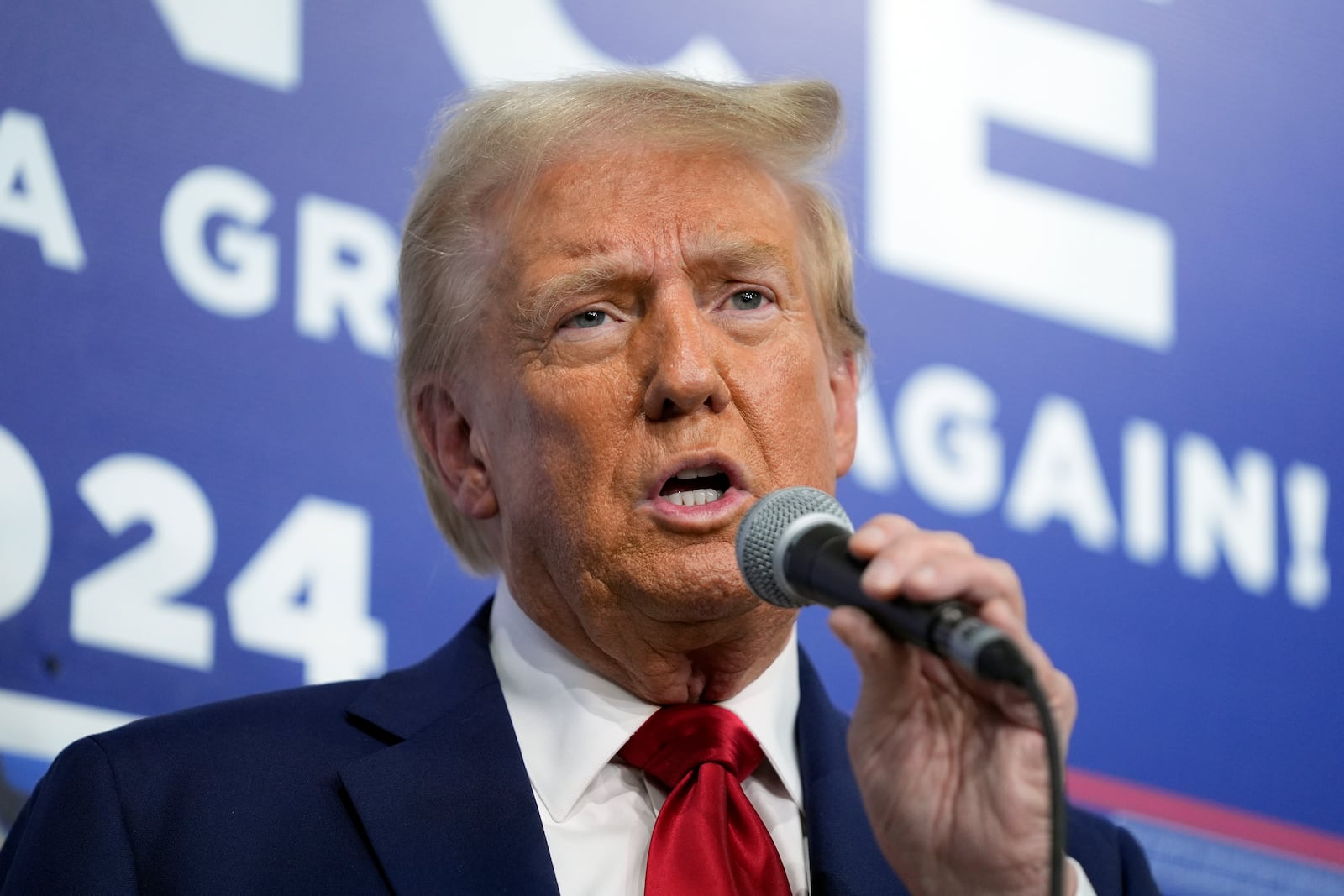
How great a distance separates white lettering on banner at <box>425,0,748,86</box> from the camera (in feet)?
8.84

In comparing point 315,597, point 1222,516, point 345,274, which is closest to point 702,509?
point 315,597

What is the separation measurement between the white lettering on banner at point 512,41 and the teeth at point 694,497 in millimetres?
929

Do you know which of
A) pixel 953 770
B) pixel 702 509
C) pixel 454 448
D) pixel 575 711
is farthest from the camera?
pixel 454 448

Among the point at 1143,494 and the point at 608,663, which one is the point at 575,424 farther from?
the point at 1143,494

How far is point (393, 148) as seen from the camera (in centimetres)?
263

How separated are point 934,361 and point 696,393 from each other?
115cm

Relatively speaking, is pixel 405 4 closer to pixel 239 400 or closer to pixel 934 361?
pixel 239 400

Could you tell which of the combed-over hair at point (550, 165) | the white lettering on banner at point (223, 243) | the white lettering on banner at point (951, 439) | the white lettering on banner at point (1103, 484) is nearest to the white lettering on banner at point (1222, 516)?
the white lettering on banner at point (1103, 484)

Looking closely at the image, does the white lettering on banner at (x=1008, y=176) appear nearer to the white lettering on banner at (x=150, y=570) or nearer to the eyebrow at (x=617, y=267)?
the eyebrow at (x=617, y=267)

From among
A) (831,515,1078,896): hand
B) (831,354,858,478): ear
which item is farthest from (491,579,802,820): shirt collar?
(831,515,1078,896): hand

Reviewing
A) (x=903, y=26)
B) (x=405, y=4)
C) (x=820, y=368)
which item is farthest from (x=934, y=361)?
(x=405, y=4)

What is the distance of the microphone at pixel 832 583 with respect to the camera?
51.1 inches

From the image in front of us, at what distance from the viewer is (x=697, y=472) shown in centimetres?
198

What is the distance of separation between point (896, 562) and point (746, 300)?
0.81m
